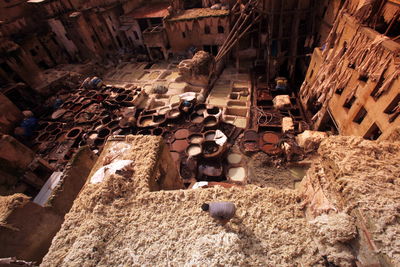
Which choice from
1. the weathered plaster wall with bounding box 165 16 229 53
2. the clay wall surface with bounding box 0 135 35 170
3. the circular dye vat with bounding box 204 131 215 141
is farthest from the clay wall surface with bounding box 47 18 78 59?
the circular dye vat with bounding box 204 131 215 141

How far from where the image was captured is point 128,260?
3662 millimetres

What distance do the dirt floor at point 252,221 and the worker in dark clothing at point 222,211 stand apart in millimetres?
159

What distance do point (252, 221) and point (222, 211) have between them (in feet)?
2.28

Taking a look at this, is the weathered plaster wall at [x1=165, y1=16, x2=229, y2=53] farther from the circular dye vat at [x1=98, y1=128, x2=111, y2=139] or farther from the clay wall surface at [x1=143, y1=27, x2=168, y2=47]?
the circular dye vat at [x1=98, y1=128, x2=111, y2=139]

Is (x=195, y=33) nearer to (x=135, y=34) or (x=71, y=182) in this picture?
(x=135, y=34)

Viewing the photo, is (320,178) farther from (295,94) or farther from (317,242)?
(295,94)

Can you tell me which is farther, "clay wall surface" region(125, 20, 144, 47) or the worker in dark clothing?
"clay wall surface" region(125, 20, 144, 47)

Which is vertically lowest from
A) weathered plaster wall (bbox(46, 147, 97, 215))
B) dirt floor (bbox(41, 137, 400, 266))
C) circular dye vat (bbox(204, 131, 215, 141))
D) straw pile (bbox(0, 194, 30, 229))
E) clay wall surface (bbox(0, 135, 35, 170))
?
circular dye vat (bbox(204, 131, 215, 141))

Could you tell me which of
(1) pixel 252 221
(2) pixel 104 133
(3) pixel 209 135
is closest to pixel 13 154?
(2) pixel 104 133

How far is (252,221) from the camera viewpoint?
3.90 meters

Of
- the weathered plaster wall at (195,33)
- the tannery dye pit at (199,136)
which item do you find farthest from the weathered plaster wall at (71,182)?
the weathered plaster wall at (195,33)

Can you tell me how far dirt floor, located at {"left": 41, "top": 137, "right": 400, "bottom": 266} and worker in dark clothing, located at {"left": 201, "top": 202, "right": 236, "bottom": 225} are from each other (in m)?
0.16

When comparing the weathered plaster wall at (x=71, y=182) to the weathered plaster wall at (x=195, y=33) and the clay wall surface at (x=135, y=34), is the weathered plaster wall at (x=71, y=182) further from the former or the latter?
the clay wall surface at (x=135, y=34)

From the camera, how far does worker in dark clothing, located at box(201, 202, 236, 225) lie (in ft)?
12.2
